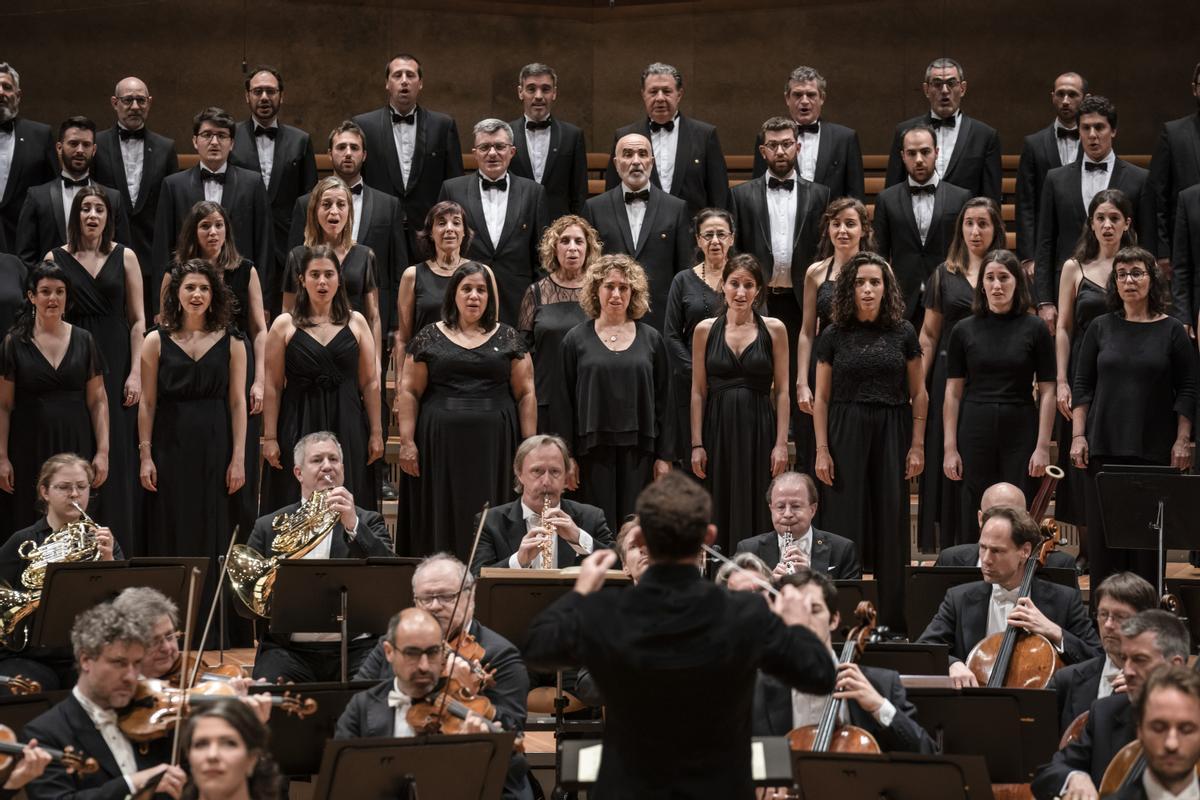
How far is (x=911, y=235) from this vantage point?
21.7ft

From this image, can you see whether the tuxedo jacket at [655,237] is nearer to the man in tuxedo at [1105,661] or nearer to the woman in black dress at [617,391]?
the woman in black dress at [617,391]

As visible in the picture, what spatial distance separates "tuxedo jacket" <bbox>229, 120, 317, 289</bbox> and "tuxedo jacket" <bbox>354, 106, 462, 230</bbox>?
257 mm

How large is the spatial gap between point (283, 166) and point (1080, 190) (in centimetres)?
321

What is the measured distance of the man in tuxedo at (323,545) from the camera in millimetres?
4730

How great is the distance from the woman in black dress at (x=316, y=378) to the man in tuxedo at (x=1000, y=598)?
7.11 feet

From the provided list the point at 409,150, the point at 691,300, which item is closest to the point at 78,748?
the point at 691,300

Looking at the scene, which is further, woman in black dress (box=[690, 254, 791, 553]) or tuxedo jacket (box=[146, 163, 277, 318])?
tuxedo jacket (box=[146, 163, 277, 318])

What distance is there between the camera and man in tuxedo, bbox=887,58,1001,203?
22.9ft

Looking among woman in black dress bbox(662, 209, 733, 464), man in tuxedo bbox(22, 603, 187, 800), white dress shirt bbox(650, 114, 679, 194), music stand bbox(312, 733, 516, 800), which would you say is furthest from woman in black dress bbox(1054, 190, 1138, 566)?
man in tuxedo bbox(22, 603, 187, 800)

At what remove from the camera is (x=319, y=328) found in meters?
5.80

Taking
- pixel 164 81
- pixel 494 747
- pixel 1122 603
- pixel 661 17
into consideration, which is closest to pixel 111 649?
pixel 494 747

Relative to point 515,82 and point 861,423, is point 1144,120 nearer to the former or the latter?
point 515,82

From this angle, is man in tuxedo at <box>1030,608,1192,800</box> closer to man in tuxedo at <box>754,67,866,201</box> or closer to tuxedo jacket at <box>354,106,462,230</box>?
man in tuxedo at <box>754,67,866,201</box>

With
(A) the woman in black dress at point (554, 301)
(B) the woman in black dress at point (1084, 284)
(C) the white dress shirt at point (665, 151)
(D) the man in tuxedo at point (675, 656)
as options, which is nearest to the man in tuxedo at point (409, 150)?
(C) the white dress shirt at point (665, 151)
